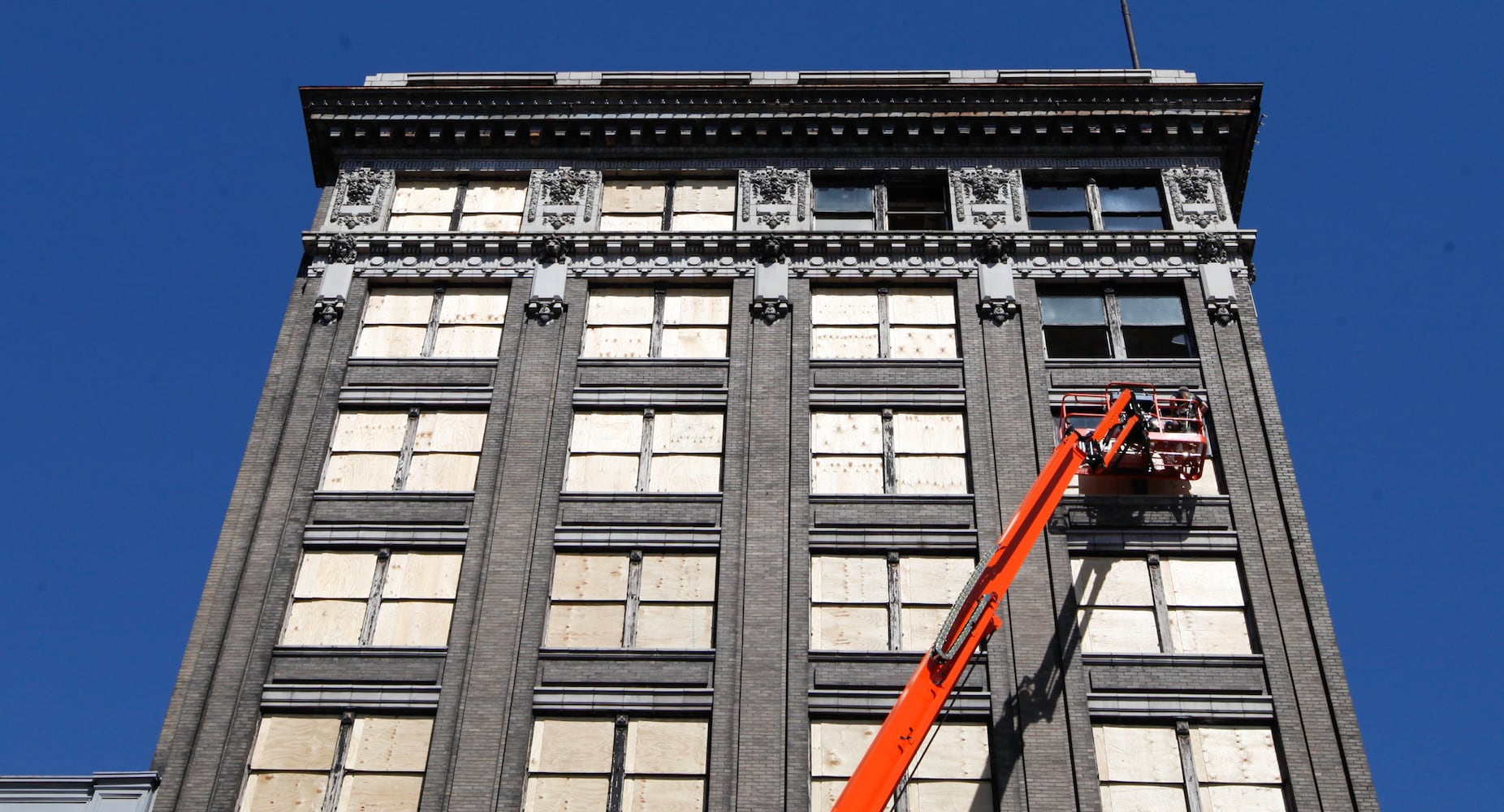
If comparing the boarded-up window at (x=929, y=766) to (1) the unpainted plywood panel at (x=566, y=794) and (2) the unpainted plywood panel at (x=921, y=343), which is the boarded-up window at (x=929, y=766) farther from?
(2) the unpainted plywood panel at (x=921, y=343)

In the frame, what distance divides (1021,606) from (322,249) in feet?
62.8

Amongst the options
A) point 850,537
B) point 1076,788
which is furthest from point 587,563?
point 1076,788

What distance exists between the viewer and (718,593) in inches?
1204

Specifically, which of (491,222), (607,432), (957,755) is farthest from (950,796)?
(491,222)

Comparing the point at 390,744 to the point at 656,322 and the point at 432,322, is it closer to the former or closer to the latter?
the point at 432,322

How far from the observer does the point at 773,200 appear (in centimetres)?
3841

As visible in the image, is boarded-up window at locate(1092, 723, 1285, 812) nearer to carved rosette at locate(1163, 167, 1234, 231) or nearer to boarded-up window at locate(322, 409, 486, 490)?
carved rosette at locate(1163, 167, 1234, 231)

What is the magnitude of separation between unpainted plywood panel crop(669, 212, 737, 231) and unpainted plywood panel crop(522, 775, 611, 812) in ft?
49.0

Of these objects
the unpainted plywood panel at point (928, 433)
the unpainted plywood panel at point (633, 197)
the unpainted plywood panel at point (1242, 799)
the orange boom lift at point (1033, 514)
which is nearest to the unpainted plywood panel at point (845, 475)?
the unpainted plywood panel at point (928, 433)

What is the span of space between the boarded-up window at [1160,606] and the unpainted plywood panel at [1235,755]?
1.71 metres

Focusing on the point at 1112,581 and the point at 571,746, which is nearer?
the point at 571,746

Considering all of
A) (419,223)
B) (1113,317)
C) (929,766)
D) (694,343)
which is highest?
(419,223)

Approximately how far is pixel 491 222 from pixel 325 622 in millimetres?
12051

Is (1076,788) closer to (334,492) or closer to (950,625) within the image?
(950,625)
